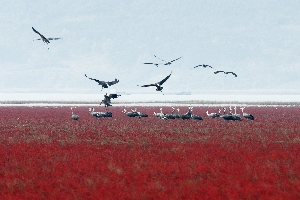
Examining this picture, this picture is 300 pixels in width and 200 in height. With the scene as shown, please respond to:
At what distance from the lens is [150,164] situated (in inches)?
953

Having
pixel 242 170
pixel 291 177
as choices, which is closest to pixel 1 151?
pixel 242 170

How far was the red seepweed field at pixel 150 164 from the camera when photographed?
19094 millimetres

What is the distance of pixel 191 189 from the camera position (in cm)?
1944

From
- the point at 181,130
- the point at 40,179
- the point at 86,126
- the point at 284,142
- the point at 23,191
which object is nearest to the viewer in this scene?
the point at 23,191

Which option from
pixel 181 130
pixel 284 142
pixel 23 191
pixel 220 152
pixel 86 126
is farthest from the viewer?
pixel 86 126

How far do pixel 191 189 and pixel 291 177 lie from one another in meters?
4.04

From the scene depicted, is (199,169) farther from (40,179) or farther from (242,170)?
(40,179)

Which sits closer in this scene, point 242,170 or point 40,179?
point 40,179

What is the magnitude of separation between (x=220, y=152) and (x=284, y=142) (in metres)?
6.18

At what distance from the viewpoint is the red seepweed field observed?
752 inches

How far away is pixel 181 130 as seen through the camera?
40906 mm

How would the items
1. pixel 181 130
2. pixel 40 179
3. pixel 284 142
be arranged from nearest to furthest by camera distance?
pixel 40 179
pixel 284 142
pixel 181 130

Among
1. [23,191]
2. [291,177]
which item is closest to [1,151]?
[23,191]

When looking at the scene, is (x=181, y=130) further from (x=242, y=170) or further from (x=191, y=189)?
(x=191, y=189)
